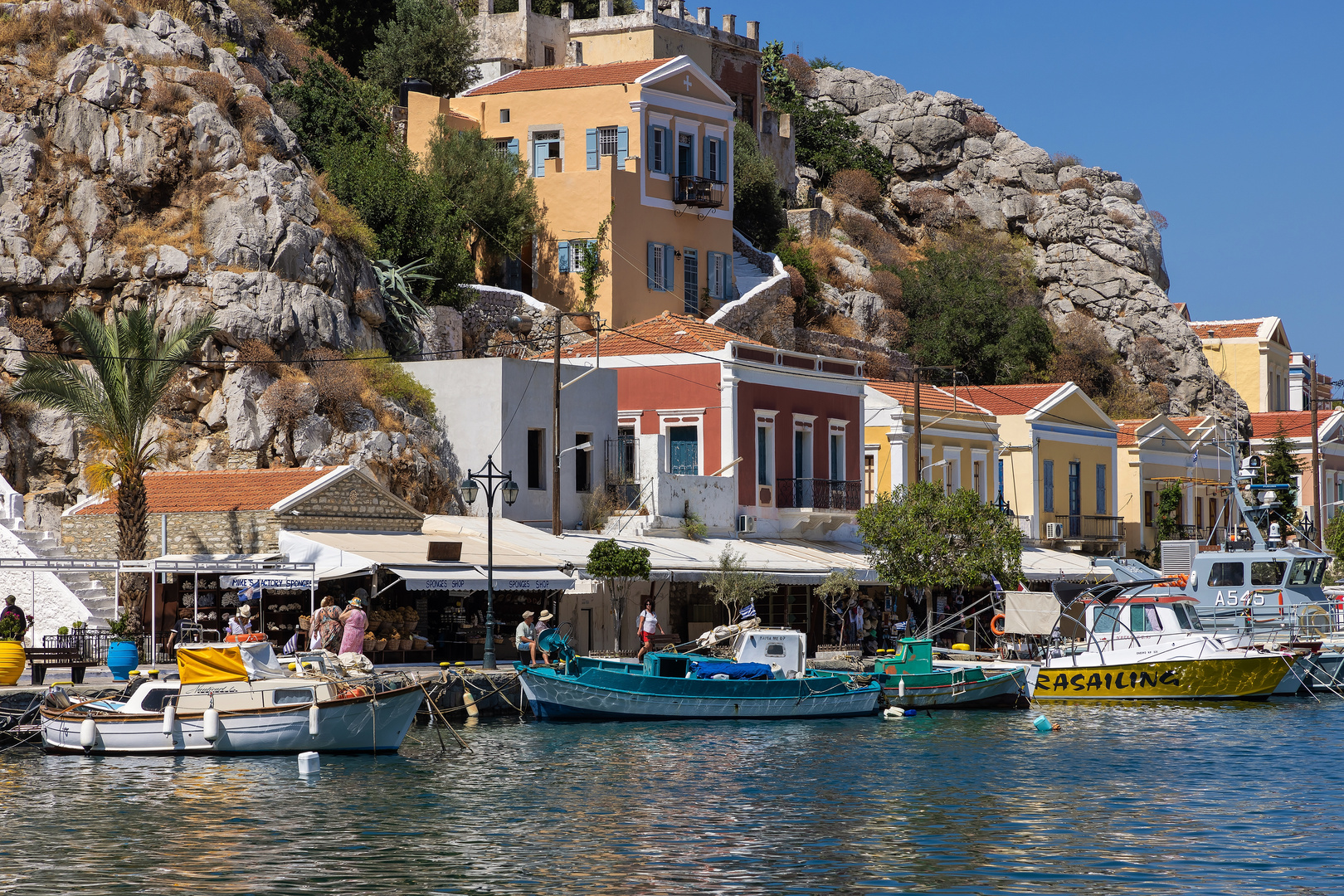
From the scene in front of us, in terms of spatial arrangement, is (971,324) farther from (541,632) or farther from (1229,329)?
(541,632)

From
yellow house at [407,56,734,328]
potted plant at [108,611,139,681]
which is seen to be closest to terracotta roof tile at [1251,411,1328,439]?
yellow house at [407,56,734,328]

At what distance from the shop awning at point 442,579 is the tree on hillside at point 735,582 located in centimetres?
674

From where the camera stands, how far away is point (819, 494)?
46125 millimetres

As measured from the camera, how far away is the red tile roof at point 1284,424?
75062 mm

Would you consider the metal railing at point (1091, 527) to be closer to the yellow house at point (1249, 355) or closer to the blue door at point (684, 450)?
Answer: the blue door at point (684, 450)

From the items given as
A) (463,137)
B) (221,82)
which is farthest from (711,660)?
(463,137)

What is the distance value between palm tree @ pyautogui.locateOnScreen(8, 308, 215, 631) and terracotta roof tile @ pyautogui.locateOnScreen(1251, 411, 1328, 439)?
54865 mm

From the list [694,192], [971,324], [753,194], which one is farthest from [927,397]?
[753,194]

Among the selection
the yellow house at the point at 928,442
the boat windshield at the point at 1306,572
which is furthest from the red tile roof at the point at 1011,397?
the boat windshield at the point at 1306,572

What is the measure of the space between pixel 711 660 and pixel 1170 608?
11.4 meters

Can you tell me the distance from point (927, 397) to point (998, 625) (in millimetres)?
13163

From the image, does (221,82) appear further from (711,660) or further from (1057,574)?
(1057,574)

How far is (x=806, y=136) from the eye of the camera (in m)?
81.8

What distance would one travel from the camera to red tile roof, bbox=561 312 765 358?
44906 mm
